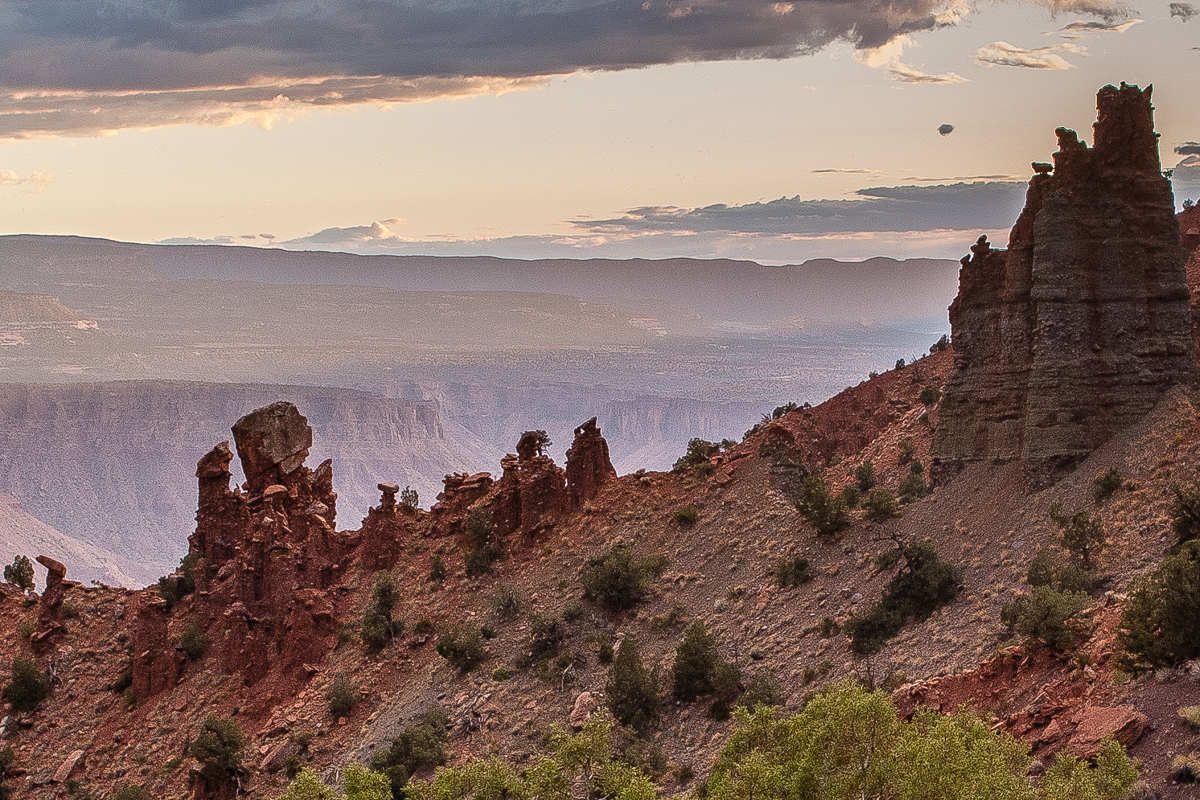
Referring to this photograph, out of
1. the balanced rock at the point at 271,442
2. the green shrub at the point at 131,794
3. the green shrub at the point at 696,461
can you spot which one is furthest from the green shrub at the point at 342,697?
the green shrub at the point at 696,461

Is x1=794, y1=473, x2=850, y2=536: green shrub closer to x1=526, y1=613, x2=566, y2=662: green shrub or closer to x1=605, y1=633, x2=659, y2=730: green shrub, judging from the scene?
x1=605, y1=633, x2=659, y2=730: green shrub

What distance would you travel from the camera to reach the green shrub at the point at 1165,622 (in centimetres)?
3416

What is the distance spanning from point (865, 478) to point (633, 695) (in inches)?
678

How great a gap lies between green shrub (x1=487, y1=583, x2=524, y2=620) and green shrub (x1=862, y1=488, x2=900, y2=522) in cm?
1369

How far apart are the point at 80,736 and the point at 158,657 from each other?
173 inches

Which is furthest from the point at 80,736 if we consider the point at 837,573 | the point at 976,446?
the point at 976,446

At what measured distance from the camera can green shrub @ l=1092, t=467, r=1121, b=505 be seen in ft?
159

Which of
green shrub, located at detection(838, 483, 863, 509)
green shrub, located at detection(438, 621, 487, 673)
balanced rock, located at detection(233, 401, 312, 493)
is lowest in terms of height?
green shrub, located at detection(438, 621, 487, 673)

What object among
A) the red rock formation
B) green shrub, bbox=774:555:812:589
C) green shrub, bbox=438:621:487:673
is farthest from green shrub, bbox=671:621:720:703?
the red rock formation

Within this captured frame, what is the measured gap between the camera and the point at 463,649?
181ft

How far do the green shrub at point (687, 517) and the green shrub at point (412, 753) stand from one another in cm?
1276

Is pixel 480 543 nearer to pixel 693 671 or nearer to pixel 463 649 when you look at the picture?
pixel 463 649

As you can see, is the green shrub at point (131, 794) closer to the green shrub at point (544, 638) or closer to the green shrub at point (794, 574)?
the green shrub at point (544, 638)

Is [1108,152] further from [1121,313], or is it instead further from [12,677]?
[12,677]
